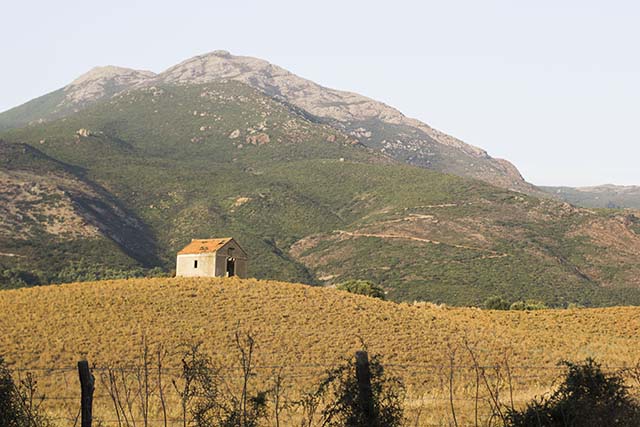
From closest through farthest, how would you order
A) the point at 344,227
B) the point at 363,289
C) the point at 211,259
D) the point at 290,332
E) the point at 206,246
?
the point at 290,332 < the point at 211,259 < the point at 206,246 < the point at 363,289 < the point at 344,227

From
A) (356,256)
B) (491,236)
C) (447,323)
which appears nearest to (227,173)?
(356,256)

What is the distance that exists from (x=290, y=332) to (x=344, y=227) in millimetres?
99868

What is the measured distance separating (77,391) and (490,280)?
3110 inches

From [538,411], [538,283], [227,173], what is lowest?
[538,283]

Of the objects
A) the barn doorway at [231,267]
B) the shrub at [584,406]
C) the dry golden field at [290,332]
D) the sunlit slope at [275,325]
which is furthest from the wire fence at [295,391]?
the barn doorway at [231,267]

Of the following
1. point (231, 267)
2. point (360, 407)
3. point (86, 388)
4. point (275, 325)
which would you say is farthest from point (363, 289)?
point (86, 388)

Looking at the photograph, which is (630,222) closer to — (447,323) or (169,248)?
(169,248)

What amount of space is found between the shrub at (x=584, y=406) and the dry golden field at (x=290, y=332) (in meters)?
12.2

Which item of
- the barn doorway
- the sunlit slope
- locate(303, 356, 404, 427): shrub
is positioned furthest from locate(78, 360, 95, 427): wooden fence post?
the barn doorway

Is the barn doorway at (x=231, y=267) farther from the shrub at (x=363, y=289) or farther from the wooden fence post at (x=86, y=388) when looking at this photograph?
the wooden fence post at (x=86, y=388)

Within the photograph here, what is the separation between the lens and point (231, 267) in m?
57.4

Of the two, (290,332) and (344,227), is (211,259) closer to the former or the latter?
(290,332)

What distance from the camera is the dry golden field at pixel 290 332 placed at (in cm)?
3080

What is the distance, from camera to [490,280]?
99688mm
